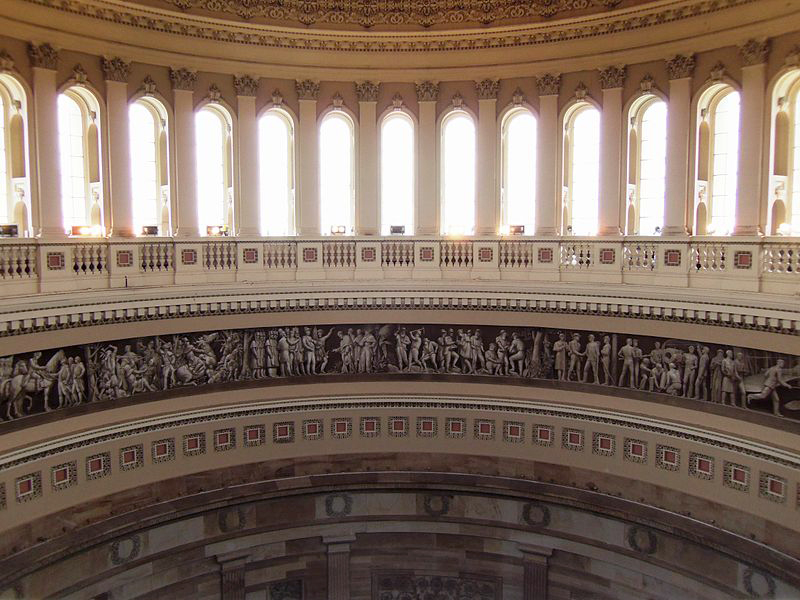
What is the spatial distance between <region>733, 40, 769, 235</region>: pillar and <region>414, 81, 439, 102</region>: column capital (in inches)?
285

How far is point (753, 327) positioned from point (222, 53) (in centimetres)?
1363

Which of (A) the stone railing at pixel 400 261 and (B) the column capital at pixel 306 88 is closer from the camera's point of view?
(A) the stone railing at pixel 400 261

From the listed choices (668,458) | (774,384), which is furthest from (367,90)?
(774,384)

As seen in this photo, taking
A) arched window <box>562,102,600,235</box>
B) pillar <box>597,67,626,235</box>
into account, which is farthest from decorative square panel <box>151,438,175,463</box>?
pillar <box>597,67,626,235</box>

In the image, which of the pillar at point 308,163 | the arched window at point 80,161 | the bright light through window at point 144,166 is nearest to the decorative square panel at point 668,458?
the pillar at point 308,163

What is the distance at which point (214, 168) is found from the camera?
19.4 meters

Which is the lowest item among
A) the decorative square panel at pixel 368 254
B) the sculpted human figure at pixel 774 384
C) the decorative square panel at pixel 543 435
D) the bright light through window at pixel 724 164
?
the decorative square panel at pixel 543 435

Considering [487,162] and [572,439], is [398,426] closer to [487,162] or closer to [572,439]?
[572,439]

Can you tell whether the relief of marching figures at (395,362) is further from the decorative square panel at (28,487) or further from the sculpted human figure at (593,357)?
the decorative square panel at (28,487)

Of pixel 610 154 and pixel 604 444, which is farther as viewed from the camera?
pixel 610 154

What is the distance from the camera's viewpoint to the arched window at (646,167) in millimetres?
18047

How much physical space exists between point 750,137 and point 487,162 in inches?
247

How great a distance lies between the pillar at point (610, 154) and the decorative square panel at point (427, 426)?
20.2ft

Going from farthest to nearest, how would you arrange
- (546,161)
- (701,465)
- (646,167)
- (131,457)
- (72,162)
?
(546,161) → (646,167) → (72,162) → (131,457) → (701,465)
